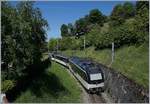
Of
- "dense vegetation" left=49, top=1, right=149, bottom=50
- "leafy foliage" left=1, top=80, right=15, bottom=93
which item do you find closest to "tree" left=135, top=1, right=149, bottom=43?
"dense vegetation" left=49, top=1, right=149, bottom=50

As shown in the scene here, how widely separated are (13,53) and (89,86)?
31.4 feet

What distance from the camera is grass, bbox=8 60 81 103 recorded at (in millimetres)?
31578

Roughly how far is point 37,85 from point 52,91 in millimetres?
3398

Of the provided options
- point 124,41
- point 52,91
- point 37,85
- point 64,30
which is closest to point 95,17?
point 64,30

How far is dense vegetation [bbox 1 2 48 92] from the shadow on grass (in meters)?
2.26

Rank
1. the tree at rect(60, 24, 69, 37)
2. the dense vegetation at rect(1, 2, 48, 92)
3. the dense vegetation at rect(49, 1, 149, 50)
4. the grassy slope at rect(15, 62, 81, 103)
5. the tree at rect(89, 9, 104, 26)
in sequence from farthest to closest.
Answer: the tree at rect(60, 24, 69, 37), the tree at rect(89, 9, 104, 26), the dense vegetation at rect(49, 1, 149, 50), the grassy slope at rect(15, 62, 81, 103), the dense vegetation at rect(1, 2, 48, 92)

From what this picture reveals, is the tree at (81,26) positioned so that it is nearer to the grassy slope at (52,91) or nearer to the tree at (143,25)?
the tree at (143,25)

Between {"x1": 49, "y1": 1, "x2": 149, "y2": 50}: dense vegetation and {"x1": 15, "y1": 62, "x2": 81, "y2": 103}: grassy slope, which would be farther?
{"x1": 49, "y1": 1, "x2": 149, "y2": 50}: dense vegetation

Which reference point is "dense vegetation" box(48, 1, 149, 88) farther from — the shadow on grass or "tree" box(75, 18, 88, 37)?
the shadow on grass

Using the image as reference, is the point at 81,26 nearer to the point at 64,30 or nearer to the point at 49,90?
the point at 64,30

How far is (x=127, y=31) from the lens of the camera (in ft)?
166

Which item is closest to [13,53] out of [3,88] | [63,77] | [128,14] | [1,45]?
[1,45]

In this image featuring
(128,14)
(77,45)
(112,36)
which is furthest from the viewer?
(77,45)

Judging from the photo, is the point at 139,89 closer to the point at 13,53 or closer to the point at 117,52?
the point at 13,53
